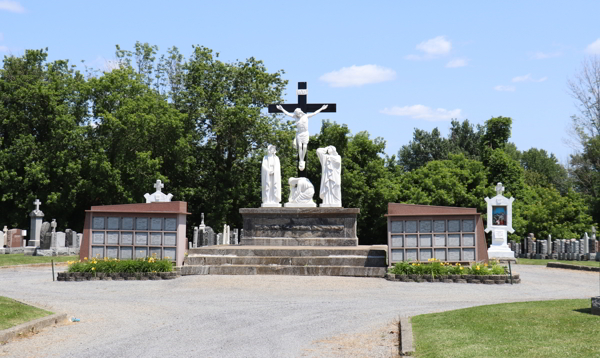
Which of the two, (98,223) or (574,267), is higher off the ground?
(98,223)

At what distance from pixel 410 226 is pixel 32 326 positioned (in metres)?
11.0

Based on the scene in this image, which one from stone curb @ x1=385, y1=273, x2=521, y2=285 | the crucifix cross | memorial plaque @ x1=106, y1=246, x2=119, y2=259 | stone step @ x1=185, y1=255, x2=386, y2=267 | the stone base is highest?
the crucifix cross

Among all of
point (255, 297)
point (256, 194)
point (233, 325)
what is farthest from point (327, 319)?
point (256, 194)

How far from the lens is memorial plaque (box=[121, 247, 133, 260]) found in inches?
749

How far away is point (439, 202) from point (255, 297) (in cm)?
2983

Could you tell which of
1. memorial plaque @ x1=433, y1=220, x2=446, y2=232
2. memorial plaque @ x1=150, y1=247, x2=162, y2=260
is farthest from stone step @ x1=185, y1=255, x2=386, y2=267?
memorial plaque @ x1=433, y1=220, x2=446, y2=232

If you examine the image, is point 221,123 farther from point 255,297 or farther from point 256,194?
point 255,297

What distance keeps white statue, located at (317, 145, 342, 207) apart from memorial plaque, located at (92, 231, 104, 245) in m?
7.25

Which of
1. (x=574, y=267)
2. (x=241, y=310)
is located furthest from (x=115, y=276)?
(x=574, y=267)

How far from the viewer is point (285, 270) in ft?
60.0

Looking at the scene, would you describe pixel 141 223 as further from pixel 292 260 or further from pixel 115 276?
pixel 292 260

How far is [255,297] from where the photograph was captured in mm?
13672

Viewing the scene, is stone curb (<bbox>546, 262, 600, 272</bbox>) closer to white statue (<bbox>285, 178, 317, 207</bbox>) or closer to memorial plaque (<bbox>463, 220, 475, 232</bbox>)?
memorial plaque (<bbox>463, 220, 475, 232</bbox>)

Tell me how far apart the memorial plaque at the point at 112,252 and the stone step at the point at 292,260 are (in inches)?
77.5
